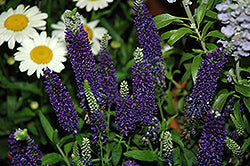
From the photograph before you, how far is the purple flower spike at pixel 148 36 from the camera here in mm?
1383

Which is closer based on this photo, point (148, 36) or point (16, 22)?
point (148, 36)

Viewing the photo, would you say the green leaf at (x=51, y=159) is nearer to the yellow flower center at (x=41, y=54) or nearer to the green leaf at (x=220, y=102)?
the yellow flower center at (x=41, y=54)

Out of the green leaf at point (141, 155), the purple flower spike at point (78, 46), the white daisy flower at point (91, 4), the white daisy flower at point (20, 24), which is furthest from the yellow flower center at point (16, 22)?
the green leaf at point (141, 155)

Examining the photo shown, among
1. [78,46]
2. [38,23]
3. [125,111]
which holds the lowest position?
[125,111]

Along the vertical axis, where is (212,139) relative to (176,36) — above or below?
below

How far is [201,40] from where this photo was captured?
1.64 meters

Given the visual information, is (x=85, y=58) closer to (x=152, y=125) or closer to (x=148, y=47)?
(x=148, y=47)

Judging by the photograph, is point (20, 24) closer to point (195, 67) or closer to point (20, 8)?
point (20, 8)

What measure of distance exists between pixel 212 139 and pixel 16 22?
1413 millimetres

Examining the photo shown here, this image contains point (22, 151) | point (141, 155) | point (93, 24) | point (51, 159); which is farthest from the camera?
point (93, 24)

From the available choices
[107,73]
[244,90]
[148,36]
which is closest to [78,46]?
[107,73]

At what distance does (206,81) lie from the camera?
4.42 feet

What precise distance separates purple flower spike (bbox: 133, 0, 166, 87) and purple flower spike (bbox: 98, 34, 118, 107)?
0.17 m

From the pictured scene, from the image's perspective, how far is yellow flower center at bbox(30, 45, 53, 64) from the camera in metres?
1.82
